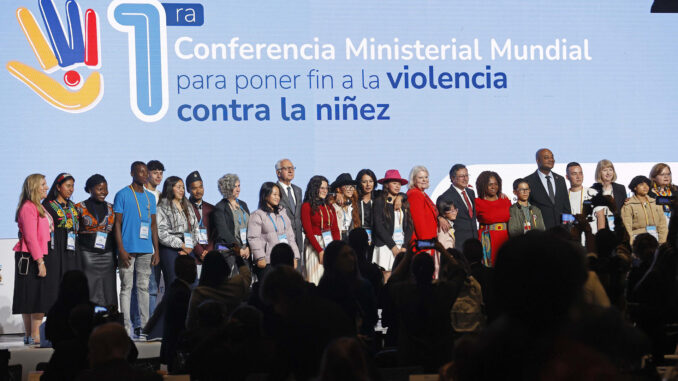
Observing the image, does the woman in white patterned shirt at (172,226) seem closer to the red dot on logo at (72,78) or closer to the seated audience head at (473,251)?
the red dot on logo at (72,78)

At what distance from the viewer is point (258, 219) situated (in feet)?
27.2

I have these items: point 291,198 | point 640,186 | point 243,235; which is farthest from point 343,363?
point 640,186

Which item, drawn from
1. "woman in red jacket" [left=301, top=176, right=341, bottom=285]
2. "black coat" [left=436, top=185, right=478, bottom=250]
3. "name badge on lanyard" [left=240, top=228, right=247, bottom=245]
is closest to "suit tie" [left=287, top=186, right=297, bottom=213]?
"woman in red jacket" [left=301, top=176, right=341, bottom=285]

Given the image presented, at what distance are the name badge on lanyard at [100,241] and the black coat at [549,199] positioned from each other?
13.3ft

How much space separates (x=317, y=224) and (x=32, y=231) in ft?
8.26

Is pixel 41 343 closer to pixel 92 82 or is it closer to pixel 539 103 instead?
pixel 92 82

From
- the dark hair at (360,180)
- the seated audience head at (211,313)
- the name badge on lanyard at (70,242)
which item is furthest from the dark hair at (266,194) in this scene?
the seated audience head at (211,313)

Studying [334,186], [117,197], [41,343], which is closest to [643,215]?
[334,186]

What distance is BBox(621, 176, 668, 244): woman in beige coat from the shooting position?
8.85 m

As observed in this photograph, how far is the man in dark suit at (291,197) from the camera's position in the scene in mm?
8820

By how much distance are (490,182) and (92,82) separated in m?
4.18

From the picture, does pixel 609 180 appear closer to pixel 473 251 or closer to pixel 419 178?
pixel 419 178

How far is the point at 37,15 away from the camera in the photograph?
9469mm

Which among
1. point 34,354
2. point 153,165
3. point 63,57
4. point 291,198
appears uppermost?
point 63,57
